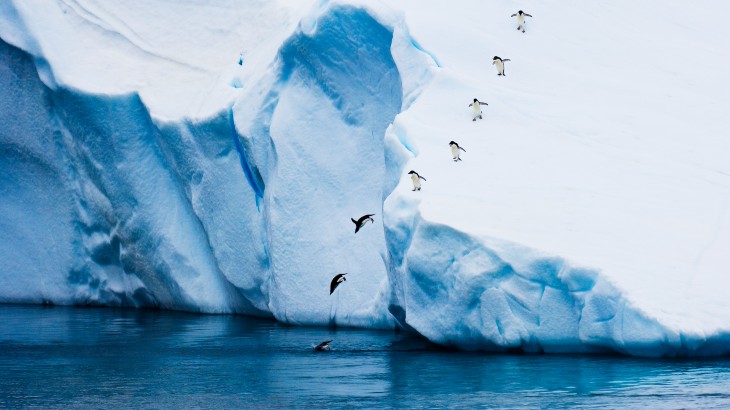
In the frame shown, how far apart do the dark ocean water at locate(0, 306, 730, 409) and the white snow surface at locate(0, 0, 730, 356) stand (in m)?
0.50

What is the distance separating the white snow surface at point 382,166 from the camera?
10.1 meters

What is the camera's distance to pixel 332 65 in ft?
48.2

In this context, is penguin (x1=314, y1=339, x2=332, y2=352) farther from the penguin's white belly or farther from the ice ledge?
the penguin's white belly

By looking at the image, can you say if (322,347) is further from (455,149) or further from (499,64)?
(499,64)

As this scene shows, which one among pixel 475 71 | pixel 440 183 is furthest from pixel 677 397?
pixel 475 71

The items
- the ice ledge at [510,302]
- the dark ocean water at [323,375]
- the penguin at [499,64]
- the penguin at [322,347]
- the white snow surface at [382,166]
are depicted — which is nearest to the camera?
the dark ocean water at [323,375]

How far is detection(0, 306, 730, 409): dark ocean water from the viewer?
812 cm

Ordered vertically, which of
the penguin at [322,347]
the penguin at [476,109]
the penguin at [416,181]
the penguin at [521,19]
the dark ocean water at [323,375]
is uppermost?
the penguin at [521,19]

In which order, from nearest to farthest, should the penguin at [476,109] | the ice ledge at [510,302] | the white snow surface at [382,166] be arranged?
the ice ledge at [510,302]
the white snow surface at [382,166]
the penguin at [476,109]

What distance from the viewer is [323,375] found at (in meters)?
9.64

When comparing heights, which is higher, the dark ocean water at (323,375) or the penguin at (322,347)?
the penguin at (322,347)

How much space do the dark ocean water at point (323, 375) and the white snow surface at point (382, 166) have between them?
50 cm

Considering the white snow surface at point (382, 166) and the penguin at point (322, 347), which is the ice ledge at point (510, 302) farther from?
the penguin at point (322, 347)

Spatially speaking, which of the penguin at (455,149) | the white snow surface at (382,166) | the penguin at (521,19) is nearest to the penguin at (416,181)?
the white snow surface at (382,166)
